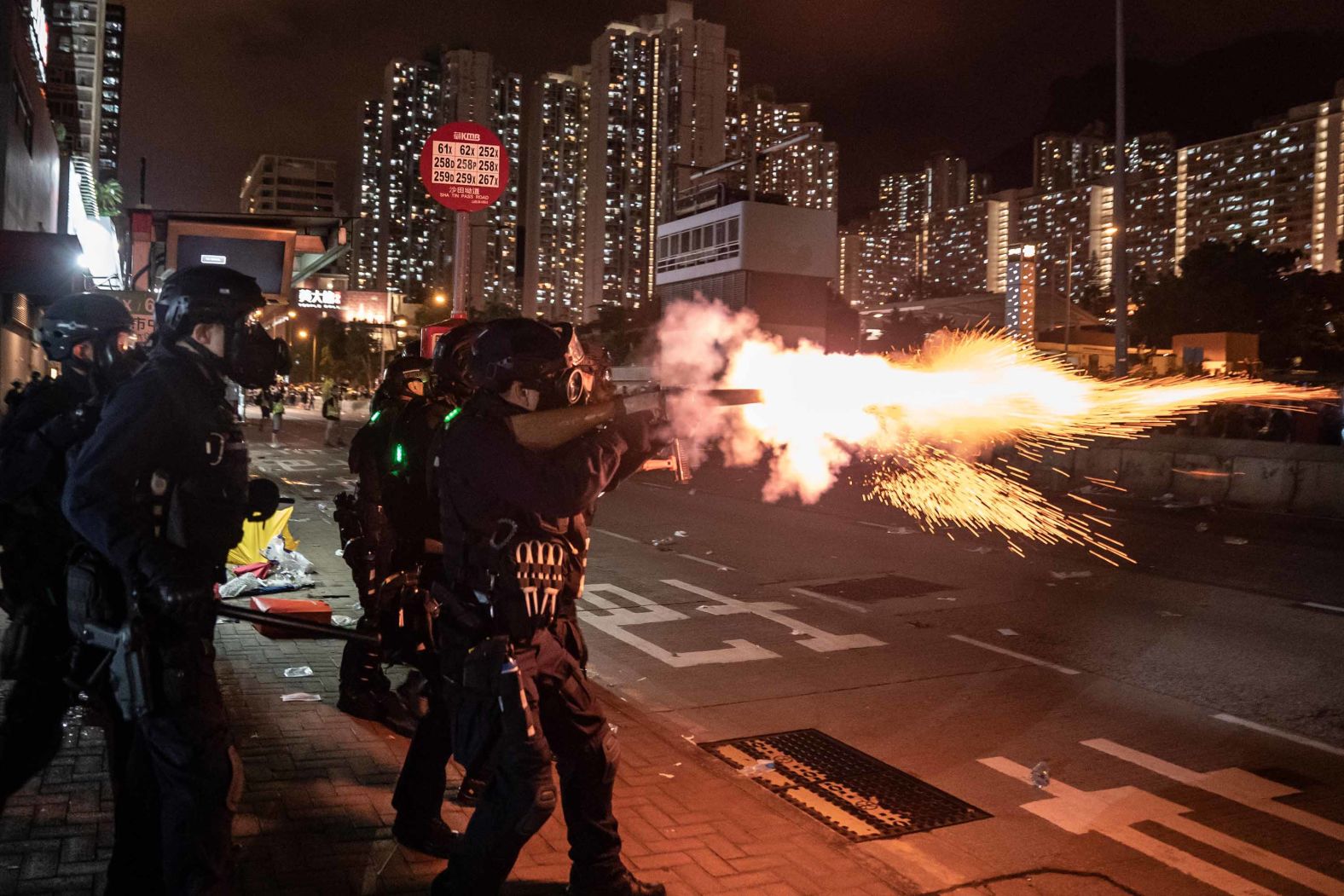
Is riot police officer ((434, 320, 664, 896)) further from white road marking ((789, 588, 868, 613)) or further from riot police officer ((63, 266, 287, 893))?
white road marking ((789, 588, 868, 613))

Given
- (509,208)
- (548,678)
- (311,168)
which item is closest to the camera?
(548,678)

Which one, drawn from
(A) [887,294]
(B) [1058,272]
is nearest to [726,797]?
(B) [1058,272]

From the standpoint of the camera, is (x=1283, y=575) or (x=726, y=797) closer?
(x=726, y=797)

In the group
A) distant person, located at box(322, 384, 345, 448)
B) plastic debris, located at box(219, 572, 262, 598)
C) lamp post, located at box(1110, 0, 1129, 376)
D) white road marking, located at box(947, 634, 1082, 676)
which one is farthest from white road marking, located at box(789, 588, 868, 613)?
distant person, located at box(322, 384, 345, 448)

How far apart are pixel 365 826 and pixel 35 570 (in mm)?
1666

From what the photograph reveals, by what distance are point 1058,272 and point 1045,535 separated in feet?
420

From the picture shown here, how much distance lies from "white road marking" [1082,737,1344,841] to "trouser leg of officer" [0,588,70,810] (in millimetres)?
5218

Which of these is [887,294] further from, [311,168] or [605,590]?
[605,590]

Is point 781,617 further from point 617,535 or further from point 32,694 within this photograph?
point 32,694

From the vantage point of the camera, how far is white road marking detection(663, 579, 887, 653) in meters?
8.38

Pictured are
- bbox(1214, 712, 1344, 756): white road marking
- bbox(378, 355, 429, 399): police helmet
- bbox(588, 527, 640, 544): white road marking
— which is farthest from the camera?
bbox(588, 527, 640, 544): white road marking

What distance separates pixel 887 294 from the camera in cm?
16500

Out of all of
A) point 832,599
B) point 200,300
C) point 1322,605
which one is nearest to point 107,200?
point 832,599

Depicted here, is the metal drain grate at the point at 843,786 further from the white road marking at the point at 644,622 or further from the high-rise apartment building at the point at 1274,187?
the high-rise apartment building at the point at 1274,187
